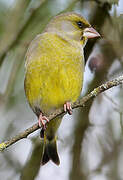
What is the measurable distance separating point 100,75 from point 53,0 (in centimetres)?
106

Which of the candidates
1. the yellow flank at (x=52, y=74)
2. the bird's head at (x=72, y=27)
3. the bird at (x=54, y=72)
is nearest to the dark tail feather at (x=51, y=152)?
the bird at (x=54, y=72)

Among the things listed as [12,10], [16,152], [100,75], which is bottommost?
[16,152]

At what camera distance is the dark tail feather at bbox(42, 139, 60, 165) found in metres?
3.73

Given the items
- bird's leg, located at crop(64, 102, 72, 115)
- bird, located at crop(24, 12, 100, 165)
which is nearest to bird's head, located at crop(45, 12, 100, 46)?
bird, located at crop(24, 12, 100, 165)

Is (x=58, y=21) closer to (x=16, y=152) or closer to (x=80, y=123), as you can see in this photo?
(x=80, y=123)

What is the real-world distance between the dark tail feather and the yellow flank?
1.40 feet

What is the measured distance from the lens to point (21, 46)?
13.4 ft

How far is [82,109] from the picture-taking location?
3.96 m

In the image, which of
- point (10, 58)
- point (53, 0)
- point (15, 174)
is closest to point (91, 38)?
point (53, 0)

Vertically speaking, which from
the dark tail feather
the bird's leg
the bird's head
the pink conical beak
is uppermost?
the bird's head

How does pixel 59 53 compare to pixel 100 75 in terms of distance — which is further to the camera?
pixel 100 75

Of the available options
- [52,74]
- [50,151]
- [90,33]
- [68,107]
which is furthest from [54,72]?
[50,151]

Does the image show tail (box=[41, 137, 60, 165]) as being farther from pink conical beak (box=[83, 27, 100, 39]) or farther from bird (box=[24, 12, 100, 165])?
pink conical beak (box=[83, 27, 100, 39])

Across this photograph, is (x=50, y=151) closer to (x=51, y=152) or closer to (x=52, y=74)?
(x=51, y=152)
